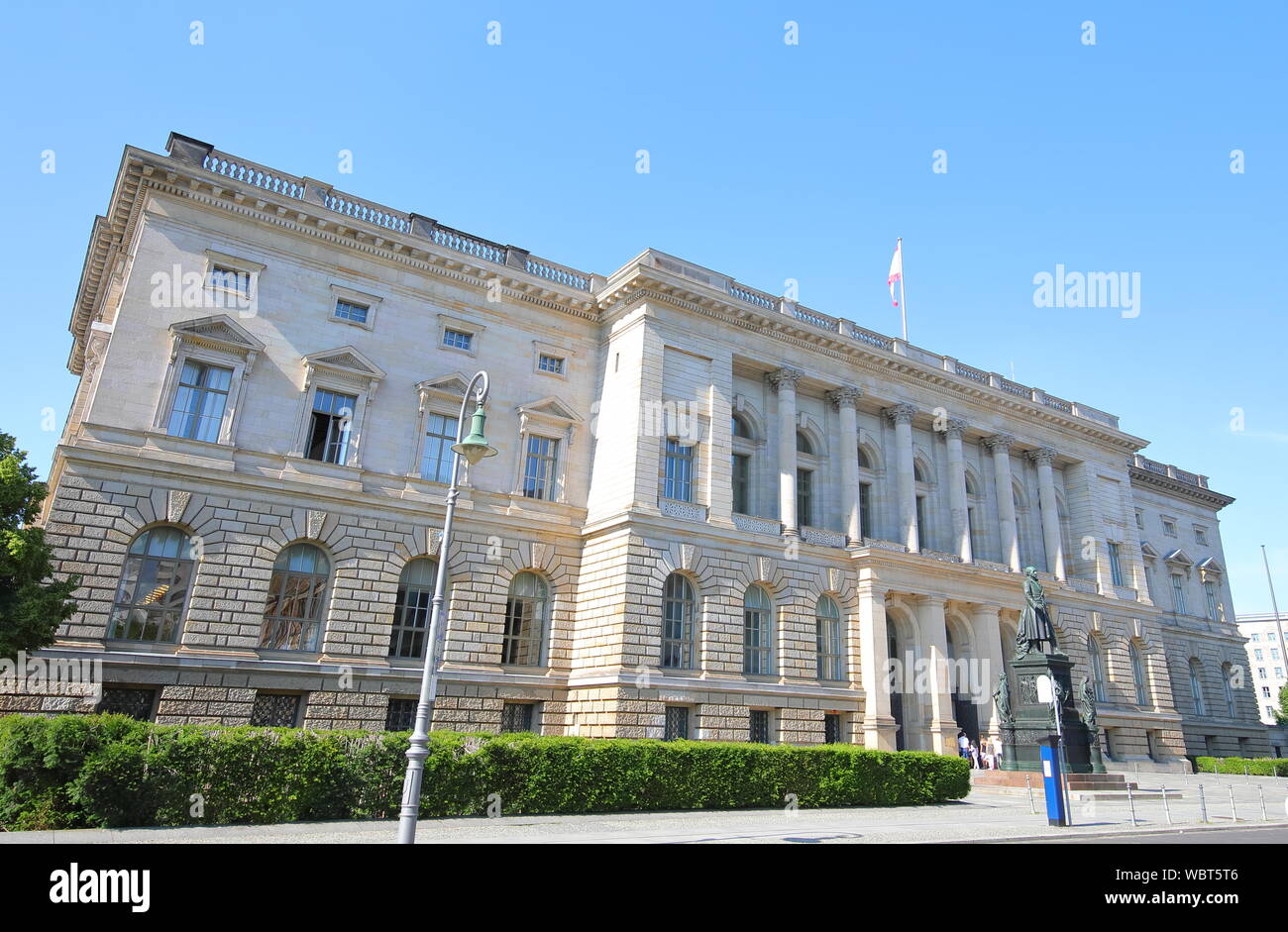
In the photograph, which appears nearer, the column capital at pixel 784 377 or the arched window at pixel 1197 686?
the column capital at pixel 784 377

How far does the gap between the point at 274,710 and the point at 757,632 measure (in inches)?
712

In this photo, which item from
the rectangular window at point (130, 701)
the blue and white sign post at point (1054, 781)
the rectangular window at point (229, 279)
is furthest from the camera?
the rectangular window at point (229, 279)

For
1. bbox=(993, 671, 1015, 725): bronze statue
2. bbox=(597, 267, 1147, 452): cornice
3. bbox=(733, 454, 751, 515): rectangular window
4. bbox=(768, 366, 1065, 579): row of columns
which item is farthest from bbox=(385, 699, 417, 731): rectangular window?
bbox=(993, 671, 1015, 725): bronze statue

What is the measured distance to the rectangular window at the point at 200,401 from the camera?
27.5 m

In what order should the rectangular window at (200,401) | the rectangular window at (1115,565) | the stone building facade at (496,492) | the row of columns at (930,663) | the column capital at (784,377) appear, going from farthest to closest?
the rectangular window at (1115,565)
the column capital at (784,377)
the row of columns at (930,663)
the rectangular window at (200,401)
the stone building facade at (496,492)

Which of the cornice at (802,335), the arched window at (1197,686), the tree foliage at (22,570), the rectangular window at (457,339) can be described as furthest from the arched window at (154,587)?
the arched window at (1197,686)

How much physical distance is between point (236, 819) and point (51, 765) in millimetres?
3447

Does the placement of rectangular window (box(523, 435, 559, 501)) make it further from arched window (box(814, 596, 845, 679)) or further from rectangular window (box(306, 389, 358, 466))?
arched window (box(814, 596, 845, 679))

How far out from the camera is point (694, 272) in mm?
36562

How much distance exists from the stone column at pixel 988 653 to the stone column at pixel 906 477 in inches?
172

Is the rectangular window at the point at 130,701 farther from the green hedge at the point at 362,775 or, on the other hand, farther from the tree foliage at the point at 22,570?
the green hedge at the point at 362,775

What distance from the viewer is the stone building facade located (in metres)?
26.5

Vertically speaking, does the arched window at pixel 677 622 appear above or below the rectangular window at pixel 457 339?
below
